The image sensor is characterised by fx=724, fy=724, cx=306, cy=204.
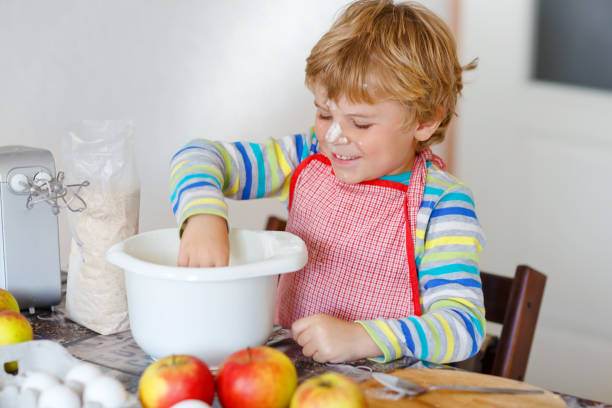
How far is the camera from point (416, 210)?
3.92 ft

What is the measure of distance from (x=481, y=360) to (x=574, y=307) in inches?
53.3

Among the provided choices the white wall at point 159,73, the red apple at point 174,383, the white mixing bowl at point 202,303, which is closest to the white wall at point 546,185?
the white wall at point 159,73

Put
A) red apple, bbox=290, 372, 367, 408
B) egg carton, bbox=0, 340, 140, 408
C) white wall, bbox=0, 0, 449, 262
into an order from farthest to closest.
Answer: white wall, bbox=0, 0, 449, 262 < egg carton, bbox=0, 340, 140, 408 < red apple, bbox=290, 372, 367, 408

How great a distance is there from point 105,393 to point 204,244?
273 mm

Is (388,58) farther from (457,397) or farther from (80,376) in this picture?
(80,376)

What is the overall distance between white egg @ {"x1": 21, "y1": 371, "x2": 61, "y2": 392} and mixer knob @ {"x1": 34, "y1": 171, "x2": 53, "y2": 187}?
15.8 inches

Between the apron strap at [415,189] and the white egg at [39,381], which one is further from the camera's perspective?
the apron strap at [415,189]

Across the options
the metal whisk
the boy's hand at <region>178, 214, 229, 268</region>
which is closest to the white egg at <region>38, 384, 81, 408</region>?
the boy's hand at <region>178, 214, 229, 268</region>

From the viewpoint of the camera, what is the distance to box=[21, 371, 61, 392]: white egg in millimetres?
769

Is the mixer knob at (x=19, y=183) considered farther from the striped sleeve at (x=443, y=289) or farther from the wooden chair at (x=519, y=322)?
the wooden chair at (x=519, y=322)

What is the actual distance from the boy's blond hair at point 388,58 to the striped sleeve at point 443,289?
0.15 m

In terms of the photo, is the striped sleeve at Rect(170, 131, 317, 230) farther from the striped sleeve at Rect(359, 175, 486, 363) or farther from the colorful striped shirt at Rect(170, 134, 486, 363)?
the striped sleeve at Rect(359, 175, 486, 363)

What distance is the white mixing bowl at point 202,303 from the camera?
860mm

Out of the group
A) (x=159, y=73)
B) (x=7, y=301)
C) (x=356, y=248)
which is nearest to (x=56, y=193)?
(x=7, y=301)
